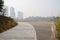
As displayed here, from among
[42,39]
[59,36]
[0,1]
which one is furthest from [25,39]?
[0,1]

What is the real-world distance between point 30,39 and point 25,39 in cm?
32

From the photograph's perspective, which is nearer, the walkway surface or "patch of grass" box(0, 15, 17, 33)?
the walkway surface

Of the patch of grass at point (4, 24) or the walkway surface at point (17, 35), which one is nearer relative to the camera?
the walkway surface at point (17, 35)

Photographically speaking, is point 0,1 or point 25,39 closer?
point 25,39

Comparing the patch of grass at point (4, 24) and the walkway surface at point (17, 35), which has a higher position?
the patch of grass at point (4, 24)

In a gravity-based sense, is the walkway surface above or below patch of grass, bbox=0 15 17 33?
below

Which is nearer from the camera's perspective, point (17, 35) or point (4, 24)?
point (17, 35)

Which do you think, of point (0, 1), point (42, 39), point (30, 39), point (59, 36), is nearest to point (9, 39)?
point (30, 39)

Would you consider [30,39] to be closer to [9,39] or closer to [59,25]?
[9,39]

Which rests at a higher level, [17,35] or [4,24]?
[4,24]

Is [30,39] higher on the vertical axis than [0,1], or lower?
lower

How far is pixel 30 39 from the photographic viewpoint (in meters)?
13.8

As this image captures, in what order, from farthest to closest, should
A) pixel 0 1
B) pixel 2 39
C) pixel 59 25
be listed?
pixel 0 1 < pixel 59 25 < pixel 2 39

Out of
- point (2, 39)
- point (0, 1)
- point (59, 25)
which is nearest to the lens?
point (2, 39)
